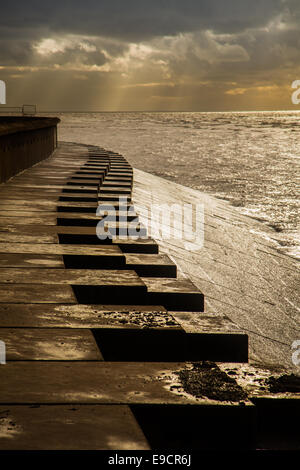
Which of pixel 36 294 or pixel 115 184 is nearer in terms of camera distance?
pixel 36 294

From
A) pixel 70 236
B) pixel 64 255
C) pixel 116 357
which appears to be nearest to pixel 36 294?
pixel 116 357

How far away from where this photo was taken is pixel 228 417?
82.5 inches

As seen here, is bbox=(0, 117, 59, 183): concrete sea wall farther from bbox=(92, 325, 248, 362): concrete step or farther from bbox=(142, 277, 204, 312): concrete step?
bbox=(92, 325, 248, 362): concrete step

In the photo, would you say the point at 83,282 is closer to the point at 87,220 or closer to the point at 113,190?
the point at 87,220

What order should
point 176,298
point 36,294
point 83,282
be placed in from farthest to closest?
point 176,298 < point 83,282 < point 36,294

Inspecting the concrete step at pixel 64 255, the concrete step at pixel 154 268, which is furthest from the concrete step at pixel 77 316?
the concrete step at pixel 154 268

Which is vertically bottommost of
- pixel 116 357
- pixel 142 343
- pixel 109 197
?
pixel 116 357

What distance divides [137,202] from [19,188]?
524cm

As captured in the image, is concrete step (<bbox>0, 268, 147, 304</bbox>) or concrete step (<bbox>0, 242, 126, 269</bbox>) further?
concrete step (<bbox>0, 242, 126, 269</bbox>)

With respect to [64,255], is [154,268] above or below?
below

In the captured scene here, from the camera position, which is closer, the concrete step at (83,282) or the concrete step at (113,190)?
the concrete step at (83,282)

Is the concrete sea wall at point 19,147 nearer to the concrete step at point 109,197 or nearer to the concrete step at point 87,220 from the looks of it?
the concrete step at point 109,197

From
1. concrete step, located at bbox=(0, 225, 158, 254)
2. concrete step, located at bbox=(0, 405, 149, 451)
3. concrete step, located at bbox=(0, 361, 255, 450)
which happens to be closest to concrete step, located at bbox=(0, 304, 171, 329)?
concrete step, located at bbox=(0, 361, 255, 450)

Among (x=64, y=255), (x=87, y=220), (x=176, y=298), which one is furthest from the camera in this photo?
(x=87, y=220)
